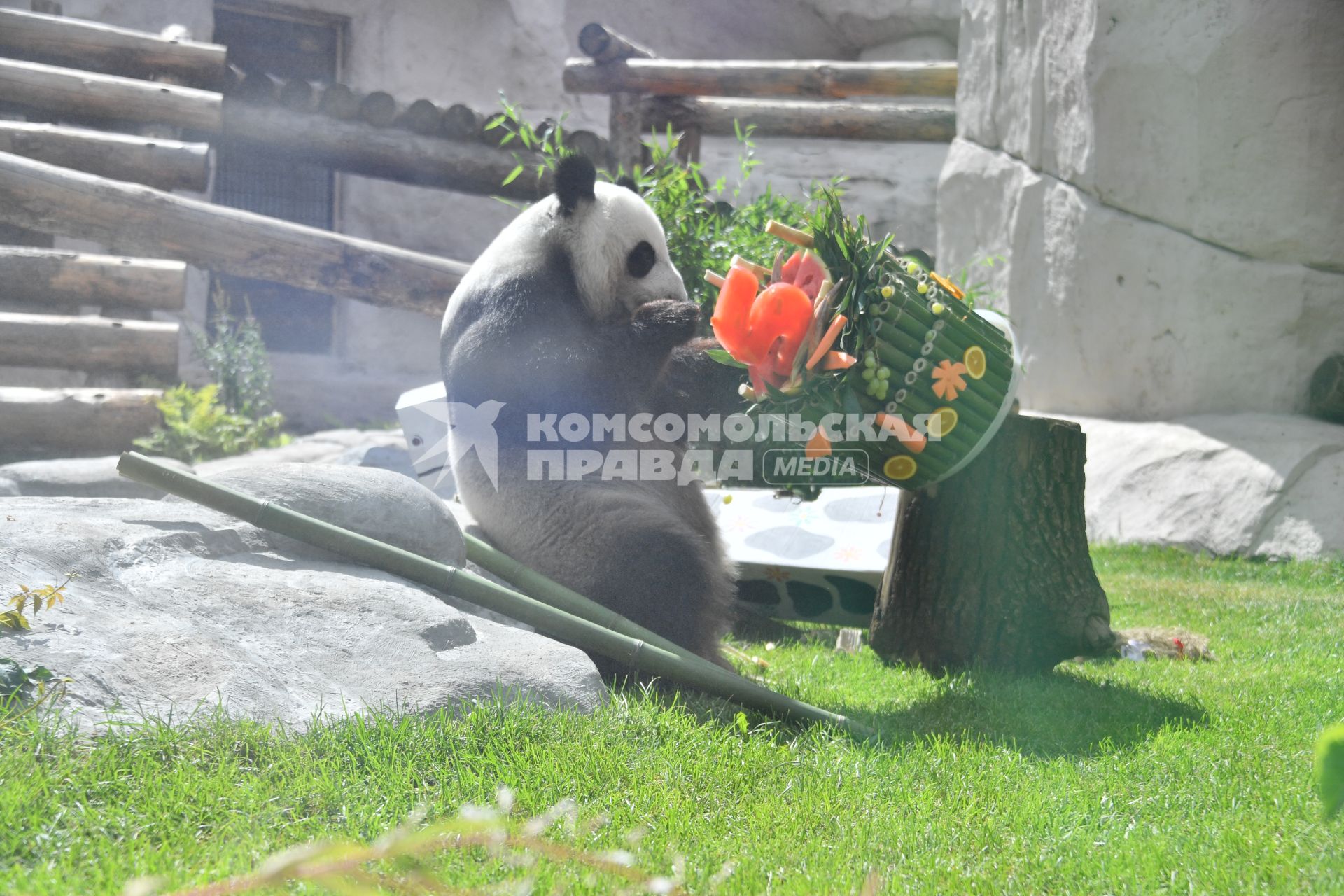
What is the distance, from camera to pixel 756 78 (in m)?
7.76

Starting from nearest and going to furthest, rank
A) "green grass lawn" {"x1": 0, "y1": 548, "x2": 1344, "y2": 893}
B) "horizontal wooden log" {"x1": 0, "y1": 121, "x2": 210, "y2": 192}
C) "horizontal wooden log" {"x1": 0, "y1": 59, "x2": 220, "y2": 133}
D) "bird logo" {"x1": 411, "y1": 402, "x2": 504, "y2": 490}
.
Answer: "green grass lawn" {"x1": 0, "y1": 548, "x2": 1344, "y2": 893}
"bird logo" {"x1": 411, "y1": 402, "x2": 504, "y2": 490}
"horizontal wooden log" {"x1": 0, "y1": 121, "x2": 210, "y2": 192}
"horizontal wooden log" {"x1": 0, "y1": 59, "x2": 220, "y2": 133}

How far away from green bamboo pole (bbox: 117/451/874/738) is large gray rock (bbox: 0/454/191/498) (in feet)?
7.33

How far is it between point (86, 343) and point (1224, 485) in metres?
6.26

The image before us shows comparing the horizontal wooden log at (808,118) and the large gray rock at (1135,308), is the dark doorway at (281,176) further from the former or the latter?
the large gray rock at (1135,308)

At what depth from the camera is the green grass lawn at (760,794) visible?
5.42 ft

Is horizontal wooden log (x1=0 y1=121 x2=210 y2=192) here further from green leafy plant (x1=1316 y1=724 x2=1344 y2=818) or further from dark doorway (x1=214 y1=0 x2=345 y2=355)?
green leafy plant (x1=1316 y1=724 x2=1344 y2=818)

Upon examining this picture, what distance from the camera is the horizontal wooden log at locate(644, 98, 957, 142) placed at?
790 centimetres

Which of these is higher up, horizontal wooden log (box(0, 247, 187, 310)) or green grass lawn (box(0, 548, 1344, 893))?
horizontal wooden log (box(0, 247, 187, 310))

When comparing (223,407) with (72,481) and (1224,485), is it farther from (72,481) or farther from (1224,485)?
(1224,485)

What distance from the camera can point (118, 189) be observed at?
6211mm

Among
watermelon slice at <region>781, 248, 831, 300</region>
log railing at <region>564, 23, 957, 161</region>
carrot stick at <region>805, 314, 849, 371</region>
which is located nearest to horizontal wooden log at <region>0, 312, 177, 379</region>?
log railing at <region>564, 23, 957, 161</region>

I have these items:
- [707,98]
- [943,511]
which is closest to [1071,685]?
[943,511]

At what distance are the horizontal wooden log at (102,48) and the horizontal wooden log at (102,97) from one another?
22 centimetres

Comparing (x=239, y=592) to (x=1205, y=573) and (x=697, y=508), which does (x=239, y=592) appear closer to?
(x=697, y=508)
